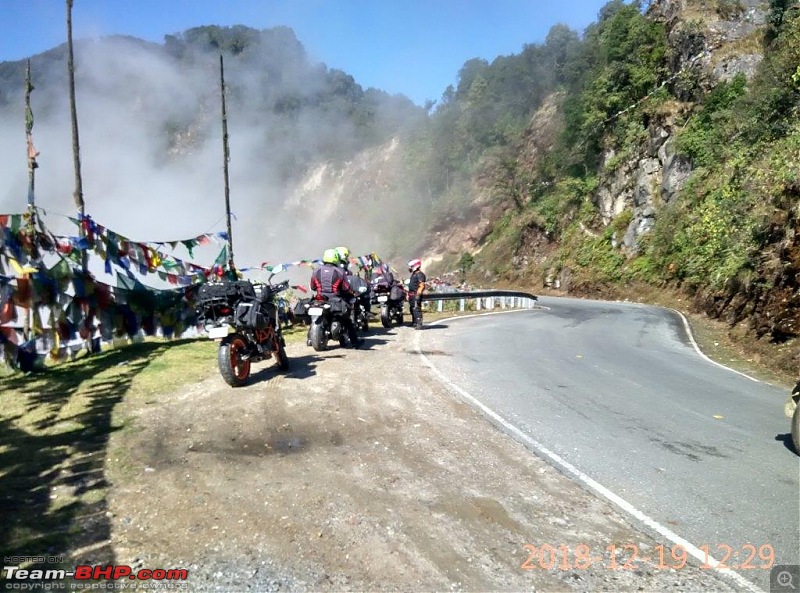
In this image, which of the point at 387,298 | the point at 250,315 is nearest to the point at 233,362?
the point at 250,315

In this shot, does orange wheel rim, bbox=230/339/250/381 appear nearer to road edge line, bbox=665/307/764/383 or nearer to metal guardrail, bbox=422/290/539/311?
road edge line, bbox=665/307/764/383

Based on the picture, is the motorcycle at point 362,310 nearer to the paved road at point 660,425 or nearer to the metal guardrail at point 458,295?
the paved road at point 660,425

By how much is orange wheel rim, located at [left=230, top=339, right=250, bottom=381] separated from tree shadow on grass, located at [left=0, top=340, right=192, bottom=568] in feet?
5.09

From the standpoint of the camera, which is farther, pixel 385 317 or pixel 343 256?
pixel 385 317

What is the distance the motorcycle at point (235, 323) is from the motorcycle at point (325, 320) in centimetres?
263

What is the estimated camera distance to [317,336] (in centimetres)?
1230

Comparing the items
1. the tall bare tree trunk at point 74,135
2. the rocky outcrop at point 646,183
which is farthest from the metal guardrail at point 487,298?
the tall bare tree trunk at point 74,135

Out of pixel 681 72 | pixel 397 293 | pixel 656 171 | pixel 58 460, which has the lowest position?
pixel 58 460

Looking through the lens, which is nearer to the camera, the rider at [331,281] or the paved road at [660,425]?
the paved road at [660,425]

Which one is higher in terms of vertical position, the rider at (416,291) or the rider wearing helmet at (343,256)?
the rider wearing helmet at (343,256)

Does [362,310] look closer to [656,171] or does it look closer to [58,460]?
[58,460]

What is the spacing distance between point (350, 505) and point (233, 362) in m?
4.55

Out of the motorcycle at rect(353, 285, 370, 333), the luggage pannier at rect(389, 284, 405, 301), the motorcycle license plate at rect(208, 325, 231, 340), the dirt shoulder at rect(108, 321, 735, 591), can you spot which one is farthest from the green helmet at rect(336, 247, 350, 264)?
the dirt shoulder at rect(108, 321, 735, 591)

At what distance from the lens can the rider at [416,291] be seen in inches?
691
